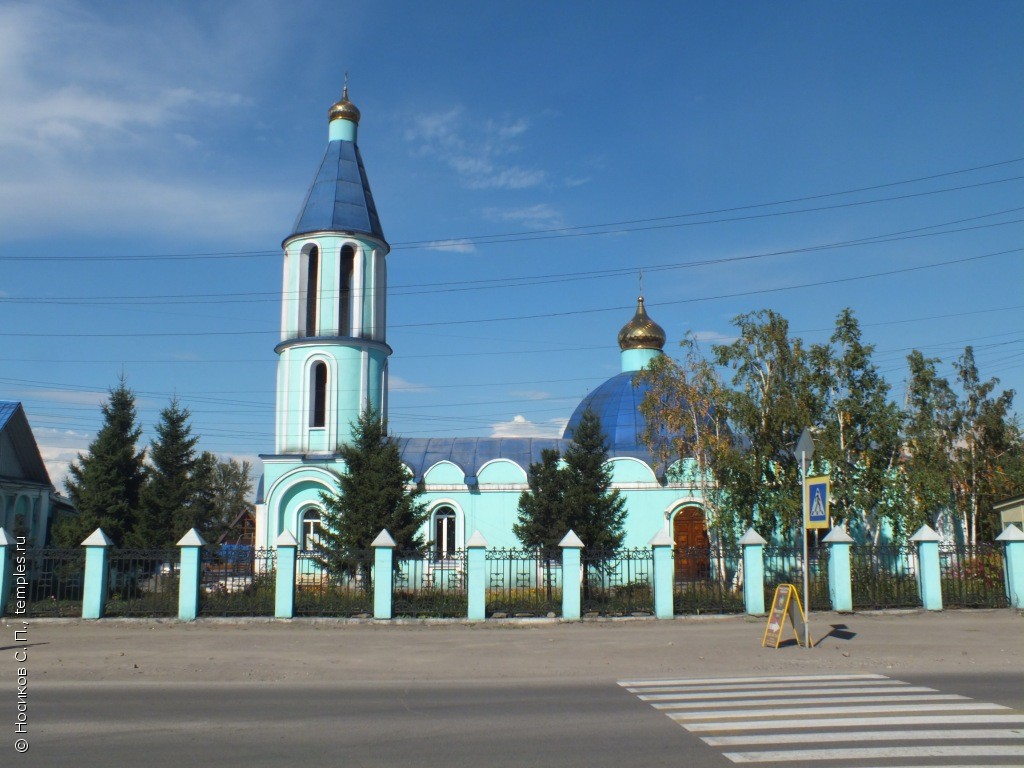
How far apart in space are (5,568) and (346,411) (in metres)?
10.4

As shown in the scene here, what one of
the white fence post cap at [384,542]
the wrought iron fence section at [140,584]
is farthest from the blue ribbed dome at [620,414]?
the wrought iron fence section at [140,584]

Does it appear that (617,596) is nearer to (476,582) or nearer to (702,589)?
(702,589)

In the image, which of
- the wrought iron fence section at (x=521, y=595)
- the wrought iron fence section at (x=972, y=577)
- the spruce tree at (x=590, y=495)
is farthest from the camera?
the spruce tree at (x=590, y=495)

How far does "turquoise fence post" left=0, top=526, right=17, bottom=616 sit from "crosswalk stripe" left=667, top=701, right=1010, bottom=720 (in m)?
13.4

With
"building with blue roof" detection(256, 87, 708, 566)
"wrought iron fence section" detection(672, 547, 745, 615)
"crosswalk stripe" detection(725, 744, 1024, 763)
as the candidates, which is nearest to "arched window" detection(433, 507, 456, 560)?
"building with blue roof" detection(256, 87, 708, 566)

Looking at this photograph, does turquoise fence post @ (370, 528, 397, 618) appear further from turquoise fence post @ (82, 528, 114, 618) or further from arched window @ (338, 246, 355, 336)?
arched window @ (338, 246, 355, 336)

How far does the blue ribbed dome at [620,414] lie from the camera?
86.5ft

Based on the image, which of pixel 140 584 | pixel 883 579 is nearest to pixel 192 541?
pixel 140 584

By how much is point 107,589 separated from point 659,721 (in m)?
12.3

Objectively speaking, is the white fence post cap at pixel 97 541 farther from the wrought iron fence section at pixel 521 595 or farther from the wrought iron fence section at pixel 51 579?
the wrought iron fence section at pixel 521 595

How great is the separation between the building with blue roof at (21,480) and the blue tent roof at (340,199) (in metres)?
12.6

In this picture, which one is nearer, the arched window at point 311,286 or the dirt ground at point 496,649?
the dirt ground at point 496,649

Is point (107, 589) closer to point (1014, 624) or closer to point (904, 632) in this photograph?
point (904, 632)

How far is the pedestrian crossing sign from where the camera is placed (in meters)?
12.5
